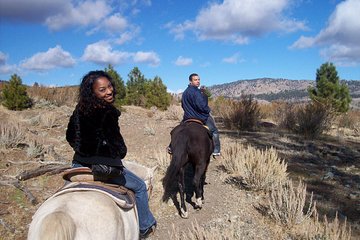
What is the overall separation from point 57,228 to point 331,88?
29927 millimetres

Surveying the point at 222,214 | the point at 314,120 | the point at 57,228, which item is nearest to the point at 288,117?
the point at 314,120

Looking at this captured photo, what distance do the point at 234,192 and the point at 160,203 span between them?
1.55 metres

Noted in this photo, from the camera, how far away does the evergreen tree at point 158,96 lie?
25.6 m

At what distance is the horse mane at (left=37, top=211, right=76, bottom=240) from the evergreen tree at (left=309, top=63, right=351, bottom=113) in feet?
90.7

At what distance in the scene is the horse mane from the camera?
2289mm

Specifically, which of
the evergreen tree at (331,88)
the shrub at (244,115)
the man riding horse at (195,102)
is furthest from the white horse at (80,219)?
the evergreen tree at (331,88)

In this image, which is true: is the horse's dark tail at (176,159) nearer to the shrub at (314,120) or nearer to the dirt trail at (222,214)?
the dirt trail at (222,214)

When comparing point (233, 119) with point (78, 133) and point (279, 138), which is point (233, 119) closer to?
point (279, 138)

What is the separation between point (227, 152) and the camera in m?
8.84

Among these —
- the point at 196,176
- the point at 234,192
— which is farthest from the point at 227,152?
the point at 196,176

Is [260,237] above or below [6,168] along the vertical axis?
below

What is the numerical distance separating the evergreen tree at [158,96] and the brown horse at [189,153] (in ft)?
63.7

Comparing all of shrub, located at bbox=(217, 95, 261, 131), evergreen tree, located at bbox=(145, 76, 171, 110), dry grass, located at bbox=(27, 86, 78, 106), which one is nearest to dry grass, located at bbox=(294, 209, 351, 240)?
shrub, located at bbox=(217, 95, 261, 131)

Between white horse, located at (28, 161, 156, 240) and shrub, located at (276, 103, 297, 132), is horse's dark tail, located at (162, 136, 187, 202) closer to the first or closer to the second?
white horse, located at (28, 161, 156, 240)
